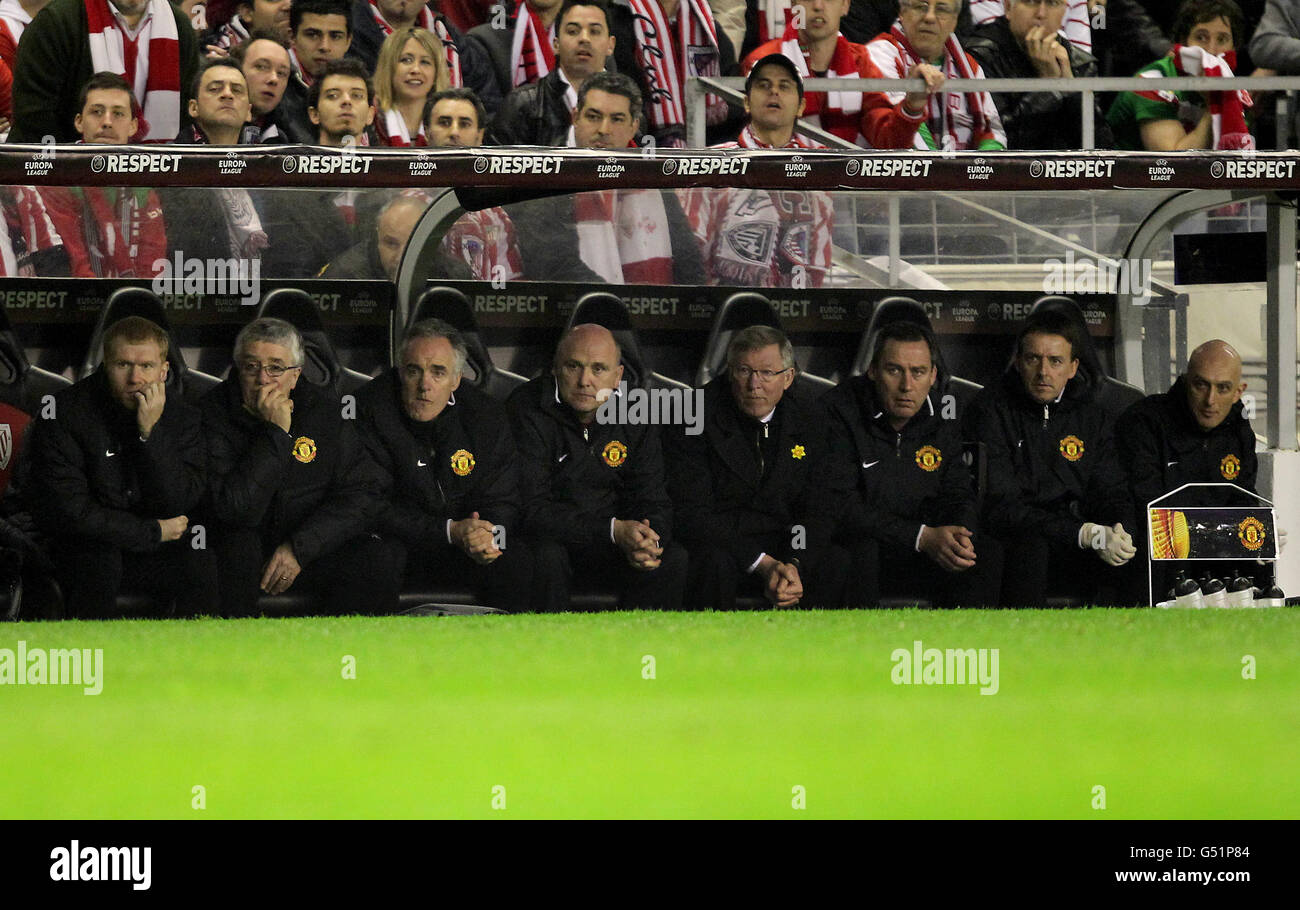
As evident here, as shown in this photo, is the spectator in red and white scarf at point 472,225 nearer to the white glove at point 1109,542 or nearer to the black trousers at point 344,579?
the black trousers at point 344,579

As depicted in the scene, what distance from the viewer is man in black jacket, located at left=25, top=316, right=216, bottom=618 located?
7664 mm

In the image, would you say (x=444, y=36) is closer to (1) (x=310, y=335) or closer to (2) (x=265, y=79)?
(2) (x=265, y=79)

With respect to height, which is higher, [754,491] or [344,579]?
[754,491]

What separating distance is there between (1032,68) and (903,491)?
364 centimetres

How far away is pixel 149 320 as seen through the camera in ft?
26.1

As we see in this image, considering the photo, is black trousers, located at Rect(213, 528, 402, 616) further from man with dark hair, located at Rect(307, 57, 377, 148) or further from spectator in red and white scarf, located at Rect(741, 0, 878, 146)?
spectator in red and white scarf, located at Rect(741, 0, 878, 146)

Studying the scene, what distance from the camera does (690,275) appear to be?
8.88 m

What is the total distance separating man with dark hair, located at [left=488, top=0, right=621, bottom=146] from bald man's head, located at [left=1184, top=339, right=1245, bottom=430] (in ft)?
10.4

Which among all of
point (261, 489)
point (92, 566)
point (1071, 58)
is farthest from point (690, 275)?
point (1071, 58)

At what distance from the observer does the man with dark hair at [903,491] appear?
8.29 meters

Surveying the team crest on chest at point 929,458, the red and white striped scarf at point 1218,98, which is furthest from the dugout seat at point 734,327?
the red and white striped scarf at point 1218,98

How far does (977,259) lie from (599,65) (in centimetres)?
215

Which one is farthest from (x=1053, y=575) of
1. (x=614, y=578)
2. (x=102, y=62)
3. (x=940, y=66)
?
(x=102, y=62)

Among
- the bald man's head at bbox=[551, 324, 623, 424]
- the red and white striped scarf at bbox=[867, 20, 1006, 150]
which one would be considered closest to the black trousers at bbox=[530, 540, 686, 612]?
the bald man's head at bbox=[551, 324, 623, 424]
